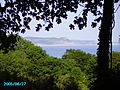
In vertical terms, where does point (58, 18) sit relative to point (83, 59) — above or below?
above

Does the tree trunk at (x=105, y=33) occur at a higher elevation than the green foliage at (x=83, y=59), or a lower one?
higher

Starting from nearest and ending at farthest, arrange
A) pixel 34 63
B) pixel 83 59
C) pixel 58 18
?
pixel 58 18 < pixel 34 63 < pixel 83 59

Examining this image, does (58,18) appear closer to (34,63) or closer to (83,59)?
(34,63)

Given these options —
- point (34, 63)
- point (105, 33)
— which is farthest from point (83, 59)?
point (105, 33)

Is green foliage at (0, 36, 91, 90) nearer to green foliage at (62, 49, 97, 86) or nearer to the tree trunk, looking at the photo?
green foliage at (62, 49, 97, 86)

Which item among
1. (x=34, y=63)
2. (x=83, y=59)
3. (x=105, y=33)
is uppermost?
(x=105, y=33)

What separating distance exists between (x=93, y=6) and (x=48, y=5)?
4.48ft

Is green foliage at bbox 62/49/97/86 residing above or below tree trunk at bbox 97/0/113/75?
below

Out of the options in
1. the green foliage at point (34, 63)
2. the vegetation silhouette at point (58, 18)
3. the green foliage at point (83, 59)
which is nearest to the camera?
the vegetation silhouette at point (58, 18)

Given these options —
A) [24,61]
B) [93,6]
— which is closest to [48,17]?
[93,6]

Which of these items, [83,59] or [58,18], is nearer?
[58,18]

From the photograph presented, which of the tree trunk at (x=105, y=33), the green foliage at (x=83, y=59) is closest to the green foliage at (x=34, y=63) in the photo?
the green foliage at (x=83, y=59)

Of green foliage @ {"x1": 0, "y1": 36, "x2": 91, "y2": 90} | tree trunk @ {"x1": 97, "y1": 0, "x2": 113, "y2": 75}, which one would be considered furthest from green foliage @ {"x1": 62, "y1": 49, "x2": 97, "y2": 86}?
tree trunk @ {"x1": 97, "y1": 0, "x2": 113, "y2": 75}

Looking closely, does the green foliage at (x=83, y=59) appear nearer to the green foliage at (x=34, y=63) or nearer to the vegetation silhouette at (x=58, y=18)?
the green foliage at (x=34, y=63)
